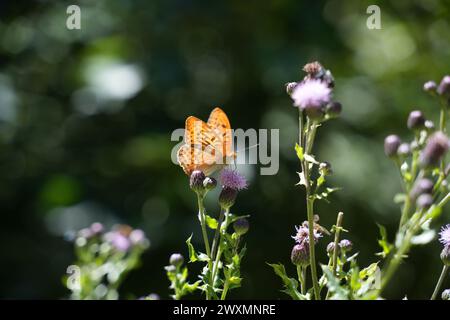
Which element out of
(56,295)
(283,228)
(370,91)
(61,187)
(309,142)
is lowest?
(56,295)

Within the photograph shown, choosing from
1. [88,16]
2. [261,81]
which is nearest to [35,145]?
[88,16]

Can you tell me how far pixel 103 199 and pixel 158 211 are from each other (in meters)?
0.27

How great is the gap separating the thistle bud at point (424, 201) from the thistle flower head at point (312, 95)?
0.22 meters

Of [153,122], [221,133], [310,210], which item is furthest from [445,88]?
[153,122]

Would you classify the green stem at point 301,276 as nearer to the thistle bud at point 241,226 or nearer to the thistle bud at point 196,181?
the thistle bud at point 241,226

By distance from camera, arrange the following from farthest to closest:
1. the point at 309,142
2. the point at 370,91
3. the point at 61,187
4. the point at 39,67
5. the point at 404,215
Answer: the point at 370,91, the point at 39,67, the point at 61,187, the point at 309,142, the point at 404,215

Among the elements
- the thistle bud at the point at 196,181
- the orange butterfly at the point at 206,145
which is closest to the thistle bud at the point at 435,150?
the thistle bud at the point at 196,181

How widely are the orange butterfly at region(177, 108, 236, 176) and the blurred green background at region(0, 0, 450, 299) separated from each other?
138 cm

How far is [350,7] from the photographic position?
12.1 feet

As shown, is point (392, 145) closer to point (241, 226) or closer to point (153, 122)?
point (241, 226)

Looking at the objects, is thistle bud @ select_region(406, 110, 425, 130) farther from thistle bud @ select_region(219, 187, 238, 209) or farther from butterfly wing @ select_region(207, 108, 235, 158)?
butterfly wing @ select_region(207, 108, 235, 158)

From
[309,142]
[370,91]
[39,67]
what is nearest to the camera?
[309,142]

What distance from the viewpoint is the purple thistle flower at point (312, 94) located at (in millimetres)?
1032

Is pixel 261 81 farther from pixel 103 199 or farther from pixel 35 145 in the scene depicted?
pixel 35 145
